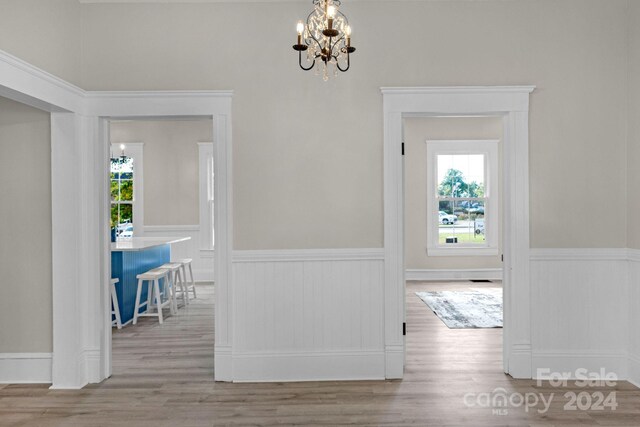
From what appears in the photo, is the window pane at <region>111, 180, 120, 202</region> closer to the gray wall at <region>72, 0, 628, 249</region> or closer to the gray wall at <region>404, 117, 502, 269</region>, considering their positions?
the gray wall at <region>72, 0, 628, 249</region>

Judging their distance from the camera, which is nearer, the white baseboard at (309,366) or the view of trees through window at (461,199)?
the white baseboard at (309,366)

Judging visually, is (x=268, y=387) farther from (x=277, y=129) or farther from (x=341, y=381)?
(x=277, y=129)

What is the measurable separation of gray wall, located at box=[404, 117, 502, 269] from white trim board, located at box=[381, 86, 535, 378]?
4.57 m

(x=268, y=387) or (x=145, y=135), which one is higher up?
(x=145, y=135)

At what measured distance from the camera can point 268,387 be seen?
3.40 meters

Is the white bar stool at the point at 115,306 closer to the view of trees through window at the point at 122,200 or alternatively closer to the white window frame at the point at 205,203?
the white window frame at the point at 205,203

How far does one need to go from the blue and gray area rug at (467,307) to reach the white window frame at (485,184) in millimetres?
1165

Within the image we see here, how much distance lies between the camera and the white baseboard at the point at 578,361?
353cm

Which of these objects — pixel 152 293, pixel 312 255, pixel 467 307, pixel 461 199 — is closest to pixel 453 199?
pixel 461 199

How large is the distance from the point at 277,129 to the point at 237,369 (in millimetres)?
1975

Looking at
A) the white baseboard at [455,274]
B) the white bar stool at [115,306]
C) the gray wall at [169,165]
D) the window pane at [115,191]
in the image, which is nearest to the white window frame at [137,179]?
the gray wall at [169,165]

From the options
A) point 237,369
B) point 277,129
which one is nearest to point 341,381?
point 237,369

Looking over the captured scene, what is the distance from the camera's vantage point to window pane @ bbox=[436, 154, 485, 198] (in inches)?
322

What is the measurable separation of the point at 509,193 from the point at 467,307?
2.83 meters
